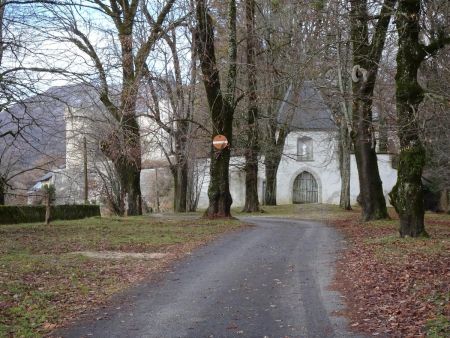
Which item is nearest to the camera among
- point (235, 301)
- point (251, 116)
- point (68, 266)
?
point (235, 301)

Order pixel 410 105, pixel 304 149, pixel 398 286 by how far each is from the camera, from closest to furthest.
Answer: pixel 398 286 < pixel 410 105 < pixel 304 149

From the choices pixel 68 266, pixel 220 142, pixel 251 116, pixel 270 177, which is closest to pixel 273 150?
pixel 270 177

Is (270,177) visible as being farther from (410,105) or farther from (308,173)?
(410,105)

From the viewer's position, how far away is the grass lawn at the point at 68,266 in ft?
25.8

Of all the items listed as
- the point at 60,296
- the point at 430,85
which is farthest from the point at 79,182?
the point at 60,296

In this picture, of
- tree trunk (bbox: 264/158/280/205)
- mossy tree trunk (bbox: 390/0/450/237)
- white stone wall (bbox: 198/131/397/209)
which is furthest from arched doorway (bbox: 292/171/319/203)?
mossy tree trunk (bbox: 390/0/450/237)

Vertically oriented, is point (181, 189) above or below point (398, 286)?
above

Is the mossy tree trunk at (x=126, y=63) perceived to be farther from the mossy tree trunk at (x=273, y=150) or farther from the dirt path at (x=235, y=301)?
the mossy tree trunk at (x=273, y=150)

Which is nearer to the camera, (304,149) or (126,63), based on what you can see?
(126,63)

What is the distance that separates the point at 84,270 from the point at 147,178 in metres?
46.4

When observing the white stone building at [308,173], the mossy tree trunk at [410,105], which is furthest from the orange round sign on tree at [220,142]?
the white stone building at [308,173]

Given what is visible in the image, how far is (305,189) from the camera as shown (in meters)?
51.4

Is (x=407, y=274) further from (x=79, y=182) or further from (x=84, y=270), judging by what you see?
(x=79, y=182)

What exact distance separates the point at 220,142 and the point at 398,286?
14467mm
